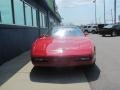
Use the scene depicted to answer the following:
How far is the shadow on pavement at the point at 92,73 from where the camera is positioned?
271 inches

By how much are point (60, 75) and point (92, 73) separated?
0.96 meters

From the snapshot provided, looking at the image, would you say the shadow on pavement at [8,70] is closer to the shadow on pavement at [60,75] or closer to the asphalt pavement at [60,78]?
the asphalt pavement at [60,78]

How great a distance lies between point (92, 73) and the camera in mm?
7516

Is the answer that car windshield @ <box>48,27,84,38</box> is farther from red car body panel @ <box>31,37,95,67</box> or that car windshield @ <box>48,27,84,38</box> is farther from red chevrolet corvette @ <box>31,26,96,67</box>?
red car body panel @ <box>31,37,95,67</box>

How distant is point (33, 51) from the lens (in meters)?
7.51

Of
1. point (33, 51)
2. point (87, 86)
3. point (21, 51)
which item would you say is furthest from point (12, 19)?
point (87, 86)

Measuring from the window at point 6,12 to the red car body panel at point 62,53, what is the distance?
9.89ft

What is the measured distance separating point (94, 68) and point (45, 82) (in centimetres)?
224

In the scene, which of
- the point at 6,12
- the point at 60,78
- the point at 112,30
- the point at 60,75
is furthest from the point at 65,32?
the point at 112,30

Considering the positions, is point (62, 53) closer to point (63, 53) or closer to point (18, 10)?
point (63, 53)

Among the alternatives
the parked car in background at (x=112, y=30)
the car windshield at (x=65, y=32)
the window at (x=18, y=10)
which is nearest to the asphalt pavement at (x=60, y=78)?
the car windshield at (x=65, y=32)

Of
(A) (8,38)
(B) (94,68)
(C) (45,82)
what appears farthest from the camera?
(A) (8,38)

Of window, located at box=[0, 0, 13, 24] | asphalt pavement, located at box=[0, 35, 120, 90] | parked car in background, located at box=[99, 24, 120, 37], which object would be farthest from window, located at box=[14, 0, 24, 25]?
parked car in background, located at box=[99, 24, 120, 37]

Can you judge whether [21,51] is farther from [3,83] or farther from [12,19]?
[3,83]
